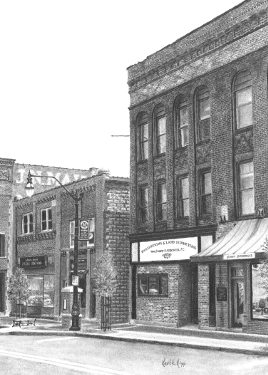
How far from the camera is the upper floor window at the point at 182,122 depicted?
31312mm

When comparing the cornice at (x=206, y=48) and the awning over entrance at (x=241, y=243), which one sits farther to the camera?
the cornice at (x=206, y=48)

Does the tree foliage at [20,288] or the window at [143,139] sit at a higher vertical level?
the window at [143,139]

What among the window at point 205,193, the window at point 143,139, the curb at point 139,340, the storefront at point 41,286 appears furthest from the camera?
the storefront at point 41,286

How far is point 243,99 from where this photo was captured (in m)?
28.1

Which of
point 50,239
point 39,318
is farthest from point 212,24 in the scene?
point 39,318

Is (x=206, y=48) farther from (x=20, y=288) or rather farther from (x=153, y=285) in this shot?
(x=20, y=288)

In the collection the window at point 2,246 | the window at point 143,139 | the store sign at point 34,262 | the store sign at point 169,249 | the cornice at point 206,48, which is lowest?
the store sign at point 34,262

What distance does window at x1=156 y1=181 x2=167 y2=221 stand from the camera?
107 ft

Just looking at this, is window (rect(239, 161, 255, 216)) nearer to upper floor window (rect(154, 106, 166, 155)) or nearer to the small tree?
upper floor window (rect(154, 106, 166, 155))

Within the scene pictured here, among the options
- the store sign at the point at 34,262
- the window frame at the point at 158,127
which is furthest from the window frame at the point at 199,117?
the store sign at the point at 34,262

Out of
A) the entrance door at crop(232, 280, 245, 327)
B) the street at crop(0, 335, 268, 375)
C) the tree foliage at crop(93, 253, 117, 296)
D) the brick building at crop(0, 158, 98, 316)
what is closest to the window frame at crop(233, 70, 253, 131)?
the entrance door at crop(232, 280, 245, 327)

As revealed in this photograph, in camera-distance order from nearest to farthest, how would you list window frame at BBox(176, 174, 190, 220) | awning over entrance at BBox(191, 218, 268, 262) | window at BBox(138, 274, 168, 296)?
awning over entrance at BBox(191, 218, 268, 262)
window frame at BBox(176, 174, 190, 220)
window at BBox(138, 274, 168, 296)

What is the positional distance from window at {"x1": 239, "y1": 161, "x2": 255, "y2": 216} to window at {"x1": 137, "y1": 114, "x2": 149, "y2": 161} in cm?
752

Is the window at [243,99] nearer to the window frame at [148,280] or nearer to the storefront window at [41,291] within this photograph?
the window frame at [148,280]
